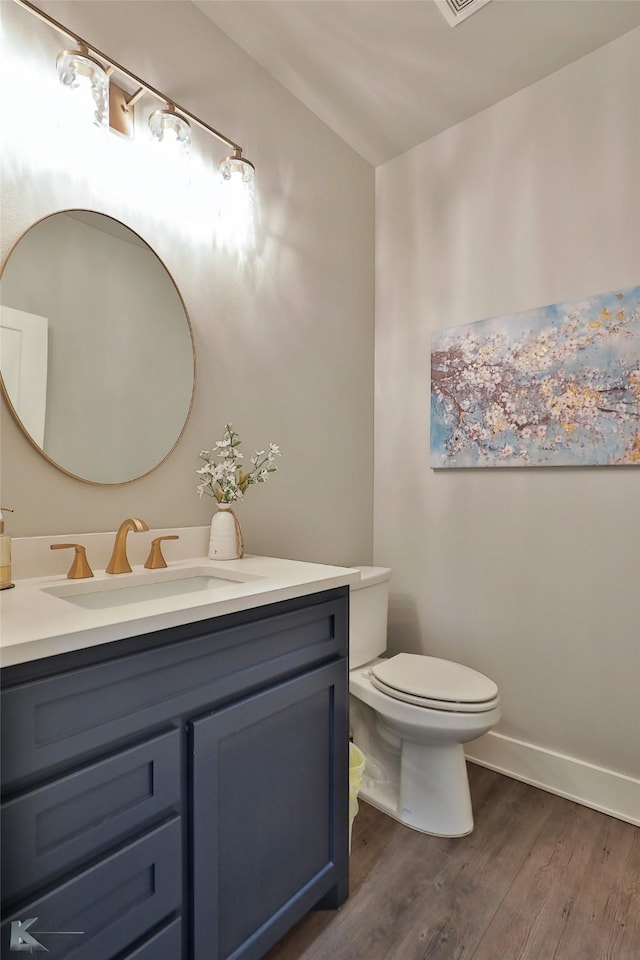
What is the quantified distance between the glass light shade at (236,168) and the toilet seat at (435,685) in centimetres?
176

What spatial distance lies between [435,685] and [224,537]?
86cm

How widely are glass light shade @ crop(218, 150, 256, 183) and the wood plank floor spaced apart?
7.16 ft

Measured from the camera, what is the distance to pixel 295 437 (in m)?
2.06

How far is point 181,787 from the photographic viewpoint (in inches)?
38.2

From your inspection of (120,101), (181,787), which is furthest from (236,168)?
(181,787)

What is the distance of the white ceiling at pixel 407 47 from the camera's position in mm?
1700

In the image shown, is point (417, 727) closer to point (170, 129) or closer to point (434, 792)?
point (434, 792)

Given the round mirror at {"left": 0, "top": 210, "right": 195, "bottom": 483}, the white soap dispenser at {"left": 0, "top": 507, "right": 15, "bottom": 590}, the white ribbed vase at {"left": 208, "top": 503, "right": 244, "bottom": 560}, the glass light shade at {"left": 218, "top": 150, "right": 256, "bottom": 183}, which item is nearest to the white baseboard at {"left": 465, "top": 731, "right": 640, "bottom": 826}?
the white ribbed vase at {"left": 208, "top": 503, "right": 244, "bottom": 560}

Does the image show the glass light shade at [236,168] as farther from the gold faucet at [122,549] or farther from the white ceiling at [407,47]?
the gold faucet at [122,549]

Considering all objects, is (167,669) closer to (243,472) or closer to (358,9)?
(243,472)

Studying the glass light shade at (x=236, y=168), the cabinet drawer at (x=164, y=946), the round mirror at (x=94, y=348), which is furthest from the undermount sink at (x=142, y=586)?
the glass light shade at (x=236, y=168)

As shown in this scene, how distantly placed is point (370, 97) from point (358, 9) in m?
0.37

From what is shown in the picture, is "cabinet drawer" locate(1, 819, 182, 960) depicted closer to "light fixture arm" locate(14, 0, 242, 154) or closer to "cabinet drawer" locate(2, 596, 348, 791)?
"cabinet drawer" locate(2, 596, 348, 791)

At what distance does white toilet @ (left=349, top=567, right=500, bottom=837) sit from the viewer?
5.34 ft
